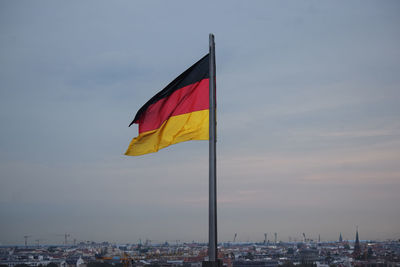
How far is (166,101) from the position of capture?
942cm

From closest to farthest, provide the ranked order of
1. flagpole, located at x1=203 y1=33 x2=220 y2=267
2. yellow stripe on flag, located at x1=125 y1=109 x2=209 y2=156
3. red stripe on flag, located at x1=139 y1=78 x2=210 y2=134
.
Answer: flagpole, located at x1=203 y1=33 x2=220 y2=267 → yellow stripe on flag, located at x1=125 y1=109 x2=209 y2=156 → red stripe on flag, located at x1=139 y1=78 x2=210 y2=134

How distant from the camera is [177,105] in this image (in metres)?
9.29

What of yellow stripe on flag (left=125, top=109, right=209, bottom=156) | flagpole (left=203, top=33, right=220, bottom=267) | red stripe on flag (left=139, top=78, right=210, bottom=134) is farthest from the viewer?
red stripe on flag (left=139, top=78, right=210, bottom=134)

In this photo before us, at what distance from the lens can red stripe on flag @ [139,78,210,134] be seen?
29.7 ft

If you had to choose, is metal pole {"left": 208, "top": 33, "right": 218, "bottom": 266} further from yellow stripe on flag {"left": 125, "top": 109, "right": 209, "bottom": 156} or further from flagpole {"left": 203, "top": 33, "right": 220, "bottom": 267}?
yellow stripe on flag {"left": 125, "top": 109, "right": 209, "bottom": 156}

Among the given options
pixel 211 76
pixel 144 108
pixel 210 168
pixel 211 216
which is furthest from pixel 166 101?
pixel 211 216

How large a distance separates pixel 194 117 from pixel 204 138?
46 cm

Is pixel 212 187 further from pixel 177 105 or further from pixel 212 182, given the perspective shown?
pixel 177 105

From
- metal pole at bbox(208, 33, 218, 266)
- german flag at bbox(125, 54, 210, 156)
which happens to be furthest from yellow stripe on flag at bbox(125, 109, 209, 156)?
metal pole at bbox(208, 33, 218, 266)

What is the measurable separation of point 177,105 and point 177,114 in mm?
166

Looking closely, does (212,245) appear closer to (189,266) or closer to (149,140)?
(149,140)

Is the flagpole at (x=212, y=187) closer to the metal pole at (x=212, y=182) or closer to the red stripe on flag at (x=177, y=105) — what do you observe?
the metal pole at (x=212, y=182)

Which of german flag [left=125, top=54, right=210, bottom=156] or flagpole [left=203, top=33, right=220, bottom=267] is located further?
german flag [left=125, top=54, right=210, bottom=156]

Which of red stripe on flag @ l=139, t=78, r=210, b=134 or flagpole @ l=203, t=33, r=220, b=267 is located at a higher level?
red stripe on flag @ l=139, t=78, r=210, b=134
